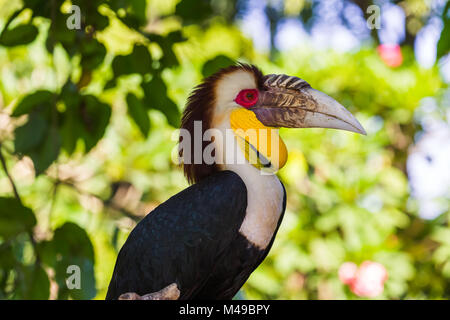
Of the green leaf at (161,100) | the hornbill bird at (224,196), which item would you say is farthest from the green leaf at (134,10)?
the hornbill bird at (224,196)

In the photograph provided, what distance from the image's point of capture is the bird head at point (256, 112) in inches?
41.5

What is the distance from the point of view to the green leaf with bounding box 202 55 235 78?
56.4 inches

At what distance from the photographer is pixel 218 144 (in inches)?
43.6

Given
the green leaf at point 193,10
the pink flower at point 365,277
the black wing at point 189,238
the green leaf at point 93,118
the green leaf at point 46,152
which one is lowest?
the pink flower at point 365,277

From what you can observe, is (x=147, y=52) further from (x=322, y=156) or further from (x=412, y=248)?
(x=412, y=248)

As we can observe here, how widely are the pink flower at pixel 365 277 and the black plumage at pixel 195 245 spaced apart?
220 centimetres

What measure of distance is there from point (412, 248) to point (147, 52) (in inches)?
117

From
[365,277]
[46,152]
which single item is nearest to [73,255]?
[46,152]

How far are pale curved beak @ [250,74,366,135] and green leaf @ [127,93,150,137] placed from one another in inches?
19.7

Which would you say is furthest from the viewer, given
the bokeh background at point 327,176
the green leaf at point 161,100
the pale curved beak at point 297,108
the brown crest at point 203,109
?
the bokeh background at point 327,176

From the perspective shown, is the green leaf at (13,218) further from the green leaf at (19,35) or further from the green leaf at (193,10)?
the green leaf at (193,10)

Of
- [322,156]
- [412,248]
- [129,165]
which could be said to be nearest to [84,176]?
[129,165]

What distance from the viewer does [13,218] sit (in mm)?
1402

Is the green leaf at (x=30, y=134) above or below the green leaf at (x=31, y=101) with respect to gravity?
below
